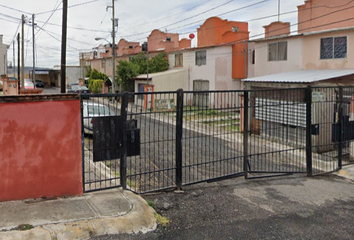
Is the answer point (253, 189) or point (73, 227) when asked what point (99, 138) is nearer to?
point (73, 227)

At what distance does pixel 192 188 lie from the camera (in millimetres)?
7039

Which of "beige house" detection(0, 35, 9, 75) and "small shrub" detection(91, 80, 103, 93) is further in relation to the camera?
"beige house" detection(0, 35, 9, 75)

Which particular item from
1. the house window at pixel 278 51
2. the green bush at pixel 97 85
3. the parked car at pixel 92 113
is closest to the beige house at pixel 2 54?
the green bush at pixel 97 85

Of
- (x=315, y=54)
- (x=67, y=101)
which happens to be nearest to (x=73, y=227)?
(x=67, y=101)

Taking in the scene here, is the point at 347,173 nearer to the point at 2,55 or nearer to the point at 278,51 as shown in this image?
the point at 278,51

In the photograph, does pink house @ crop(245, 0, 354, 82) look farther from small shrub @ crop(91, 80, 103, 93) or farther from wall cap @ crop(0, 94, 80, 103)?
small shrub @ crop(91, 80, 103, 93)

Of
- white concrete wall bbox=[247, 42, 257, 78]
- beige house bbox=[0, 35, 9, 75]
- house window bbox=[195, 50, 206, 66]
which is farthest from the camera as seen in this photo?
beige house bbox=[0, 35, 9, 75]

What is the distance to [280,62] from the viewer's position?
66.4 ft

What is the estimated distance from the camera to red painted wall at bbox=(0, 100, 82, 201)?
5223 millimetres

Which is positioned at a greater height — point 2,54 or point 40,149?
point 2,54

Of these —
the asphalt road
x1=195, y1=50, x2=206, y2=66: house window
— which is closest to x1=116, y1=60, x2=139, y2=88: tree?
x1=195, y1=50, x2=206, y2=66: house window

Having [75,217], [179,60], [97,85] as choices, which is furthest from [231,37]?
[75,217]

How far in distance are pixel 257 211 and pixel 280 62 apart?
16.1 metres

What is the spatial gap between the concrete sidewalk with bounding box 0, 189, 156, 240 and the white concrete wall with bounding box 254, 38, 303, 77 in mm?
16249
